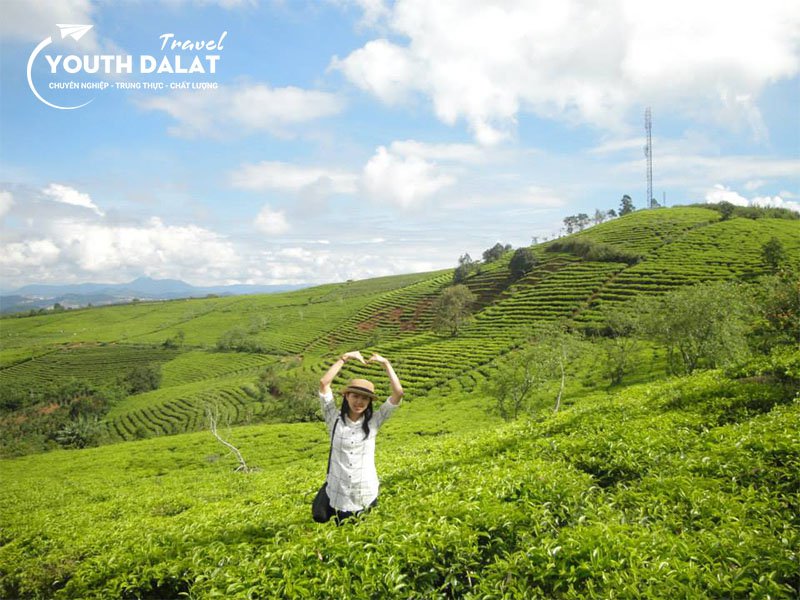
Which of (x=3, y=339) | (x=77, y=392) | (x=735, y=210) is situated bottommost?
(x=77, y=392)

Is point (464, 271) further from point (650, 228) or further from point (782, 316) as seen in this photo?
point (782, 316)

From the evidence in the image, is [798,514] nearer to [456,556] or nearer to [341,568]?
[456,556]

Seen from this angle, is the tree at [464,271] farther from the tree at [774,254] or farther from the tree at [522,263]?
the tree at [774,254]

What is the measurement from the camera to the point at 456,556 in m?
4.42

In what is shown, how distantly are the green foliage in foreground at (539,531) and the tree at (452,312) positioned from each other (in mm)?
81171

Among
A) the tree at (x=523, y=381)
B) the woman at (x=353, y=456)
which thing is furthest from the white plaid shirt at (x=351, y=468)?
the tree at (x=523, y=381)

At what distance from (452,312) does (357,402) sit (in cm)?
8645

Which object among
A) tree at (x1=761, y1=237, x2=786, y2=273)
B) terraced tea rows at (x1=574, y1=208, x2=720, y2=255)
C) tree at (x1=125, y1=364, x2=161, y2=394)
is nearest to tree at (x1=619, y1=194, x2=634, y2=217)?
terraced tea rows at (x1=574, y1=208, x2=720, y2=255)

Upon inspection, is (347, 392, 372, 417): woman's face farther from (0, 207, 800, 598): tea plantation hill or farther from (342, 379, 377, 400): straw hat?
(0, 207, 800, 598): tea plantation hill

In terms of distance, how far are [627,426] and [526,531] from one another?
5065 mm

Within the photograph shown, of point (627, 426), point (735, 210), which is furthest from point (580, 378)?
point (735, 210)

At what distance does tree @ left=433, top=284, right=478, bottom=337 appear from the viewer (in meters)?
91.4

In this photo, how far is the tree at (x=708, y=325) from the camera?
94.8 feet

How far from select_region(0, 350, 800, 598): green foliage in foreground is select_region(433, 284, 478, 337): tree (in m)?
81.2
